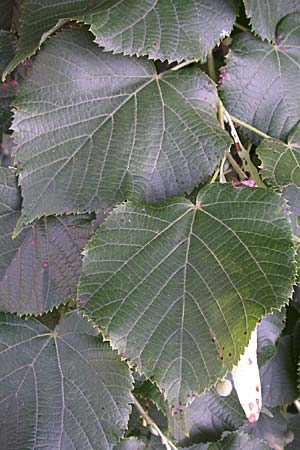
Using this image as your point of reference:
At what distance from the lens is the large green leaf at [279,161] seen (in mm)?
859

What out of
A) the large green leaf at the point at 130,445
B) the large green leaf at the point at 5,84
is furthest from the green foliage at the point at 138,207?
the large green leaf at the point at 130,445

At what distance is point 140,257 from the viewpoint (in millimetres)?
812

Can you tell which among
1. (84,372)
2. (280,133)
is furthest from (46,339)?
(280,133)

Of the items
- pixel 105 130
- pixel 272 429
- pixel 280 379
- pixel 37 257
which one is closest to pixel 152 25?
pixel 105 130

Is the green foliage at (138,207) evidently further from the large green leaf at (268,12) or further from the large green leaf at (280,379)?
the large green leaf at (280,379)

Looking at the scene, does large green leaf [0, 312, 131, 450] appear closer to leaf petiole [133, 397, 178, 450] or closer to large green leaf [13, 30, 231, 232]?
leaf petiole [133, 397, 178, 450]

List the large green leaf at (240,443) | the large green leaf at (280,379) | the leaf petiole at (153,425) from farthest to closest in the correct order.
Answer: the large green leaf at (280,379), the large green leaf at (240,443), the leaf petiole at (153,425)

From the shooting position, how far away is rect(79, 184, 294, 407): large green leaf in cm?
77

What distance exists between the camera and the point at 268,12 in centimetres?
89

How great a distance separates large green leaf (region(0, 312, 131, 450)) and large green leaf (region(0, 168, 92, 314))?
80 mm

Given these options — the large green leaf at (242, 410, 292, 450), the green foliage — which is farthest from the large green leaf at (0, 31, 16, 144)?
the large green leaf at (242, 410, 292, 450)

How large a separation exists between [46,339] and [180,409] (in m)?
0.30

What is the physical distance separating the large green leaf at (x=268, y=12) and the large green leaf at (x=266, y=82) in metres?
0.01

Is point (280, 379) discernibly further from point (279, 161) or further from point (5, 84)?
point (5, 84)
